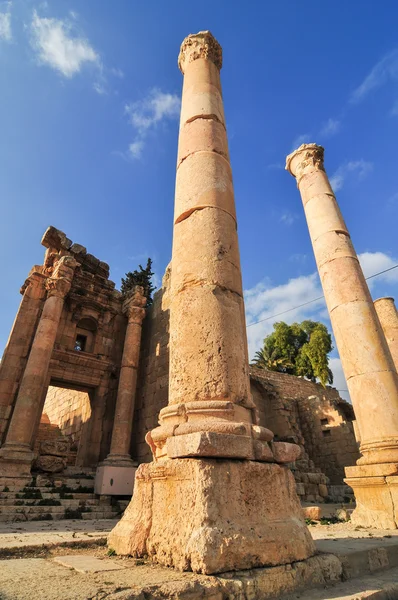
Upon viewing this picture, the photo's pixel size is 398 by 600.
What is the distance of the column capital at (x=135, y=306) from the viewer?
14227 millimetres

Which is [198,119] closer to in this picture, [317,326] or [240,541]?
[240,541]

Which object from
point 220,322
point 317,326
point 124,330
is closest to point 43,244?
point 124,330

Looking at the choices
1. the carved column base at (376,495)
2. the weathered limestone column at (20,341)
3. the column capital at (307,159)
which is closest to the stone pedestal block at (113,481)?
Result: the weathered limestone column at (20,341)

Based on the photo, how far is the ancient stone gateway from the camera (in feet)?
35.5

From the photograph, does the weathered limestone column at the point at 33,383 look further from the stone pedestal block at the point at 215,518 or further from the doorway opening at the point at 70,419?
the stone pedestal block at the point at 215,518

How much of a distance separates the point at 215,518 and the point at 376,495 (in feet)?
15.1

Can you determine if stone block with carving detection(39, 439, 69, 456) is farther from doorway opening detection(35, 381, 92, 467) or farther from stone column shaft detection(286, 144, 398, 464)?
stone column shaft detection(286, 144, 398, 464)

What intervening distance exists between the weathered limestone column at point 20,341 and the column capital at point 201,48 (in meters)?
9.46

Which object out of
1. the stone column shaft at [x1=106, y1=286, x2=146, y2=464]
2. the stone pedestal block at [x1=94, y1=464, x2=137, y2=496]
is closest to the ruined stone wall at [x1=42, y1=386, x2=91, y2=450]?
the stone column shaft at [x1=106, y1=286, x2=146, y2=464]

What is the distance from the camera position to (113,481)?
410 inches

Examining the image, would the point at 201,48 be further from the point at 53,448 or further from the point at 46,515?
the point at 53,448

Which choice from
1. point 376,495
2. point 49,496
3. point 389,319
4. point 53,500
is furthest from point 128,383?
point 389,319

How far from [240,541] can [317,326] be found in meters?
37.4

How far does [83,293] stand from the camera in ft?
48.0
